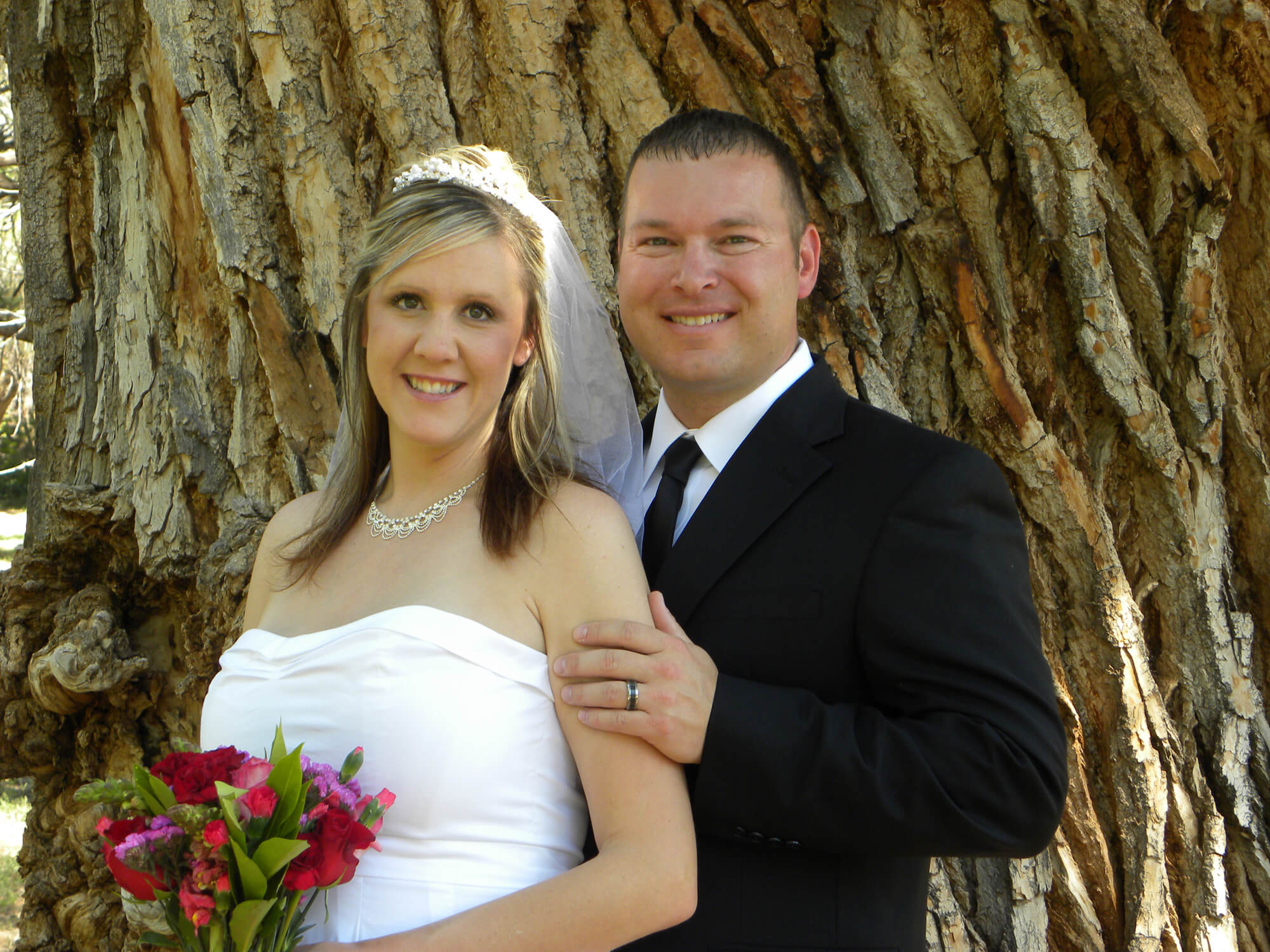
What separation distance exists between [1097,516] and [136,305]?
314cm

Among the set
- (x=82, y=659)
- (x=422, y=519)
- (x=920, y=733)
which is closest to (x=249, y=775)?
(x=422, y=519)

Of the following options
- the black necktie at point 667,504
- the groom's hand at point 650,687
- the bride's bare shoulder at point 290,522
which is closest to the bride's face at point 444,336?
the black necktie at point 667,504

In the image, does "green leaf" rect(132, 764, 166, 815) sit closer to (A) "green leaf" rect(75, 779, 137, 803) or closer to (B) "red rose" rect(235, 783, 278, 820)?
(A) "green leaf" rect(75, 779, 137, 803)

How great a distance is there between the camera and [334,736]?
1.94 m

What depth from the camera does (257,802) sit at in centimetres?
155

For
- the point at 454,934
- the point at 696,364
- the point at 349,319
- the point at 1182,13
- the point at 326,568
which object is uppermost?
the point at 1182,13

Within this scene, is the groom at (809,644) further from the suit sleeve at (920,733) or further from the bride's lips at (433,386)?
the bride's lips at (433,386)

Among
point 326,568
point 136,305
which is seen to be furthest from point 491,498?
point 136,305

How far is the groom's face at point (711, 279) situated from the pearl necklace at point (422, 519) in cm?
52

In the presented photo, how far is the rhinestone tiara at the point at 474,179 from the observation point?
222 centimetres

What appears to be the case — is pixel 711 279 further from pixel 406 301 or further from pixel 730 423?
pixel 406 301

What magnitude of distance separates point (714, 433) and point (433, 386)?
615 millimetres

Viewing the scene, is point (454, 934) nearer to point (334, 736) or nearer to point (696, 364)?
point (334, 736)

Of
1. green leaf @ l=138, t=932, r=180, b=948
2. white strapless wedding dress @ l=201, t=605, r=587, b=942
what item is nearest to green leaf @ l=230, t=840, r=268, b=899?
green leaf @ l=138, t=932, r=180, b=948
